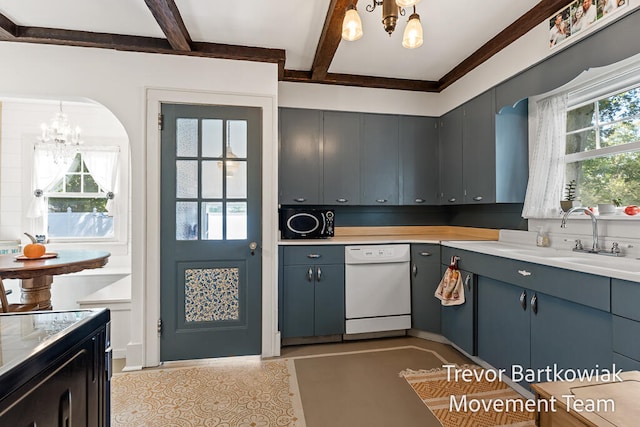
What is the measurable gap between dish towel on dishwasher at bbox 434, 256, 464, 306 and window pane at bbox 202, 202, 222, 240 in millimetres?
1914

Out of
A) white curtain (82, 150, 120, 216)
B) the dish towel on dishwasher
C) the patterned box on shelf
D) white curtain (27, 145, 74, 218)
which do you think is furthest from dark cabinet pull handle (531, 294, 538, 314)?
the patterned box on shelf

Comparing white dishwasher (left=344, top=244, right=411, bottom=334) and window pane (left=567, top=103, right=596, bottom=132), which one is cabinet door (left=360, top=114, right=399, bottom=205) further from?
window pane (left=567, top=103, right=596, bottom=132)

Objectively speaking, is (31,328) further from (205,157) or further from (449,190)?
(449,190)

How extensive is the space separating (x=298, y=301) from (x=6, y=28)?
2.94 metres

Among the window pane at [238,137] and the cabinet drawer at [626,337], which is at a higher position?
the window pane at [238,137]

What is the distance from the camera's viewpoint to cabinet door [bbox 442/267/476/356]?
243 cm

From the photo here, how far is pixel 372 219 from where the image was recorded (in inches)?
141

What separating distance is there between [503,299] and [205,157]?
2.47 m

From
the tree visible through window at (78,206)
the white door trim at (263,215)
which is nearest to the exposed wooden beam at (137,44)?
the white door trim at (263,215)

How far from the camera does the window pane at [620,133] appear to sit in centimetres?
199

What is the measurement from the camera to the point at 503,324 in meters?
2.13

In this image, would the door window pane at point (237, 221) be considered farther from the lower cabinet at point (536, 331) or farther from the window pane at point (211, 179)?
the lower cabinet at point (536, 331)

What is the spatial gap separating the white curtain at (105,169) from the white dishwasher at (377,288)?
3121 millimetres

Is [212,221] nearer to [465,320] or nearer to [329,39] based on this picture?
[329,39]
